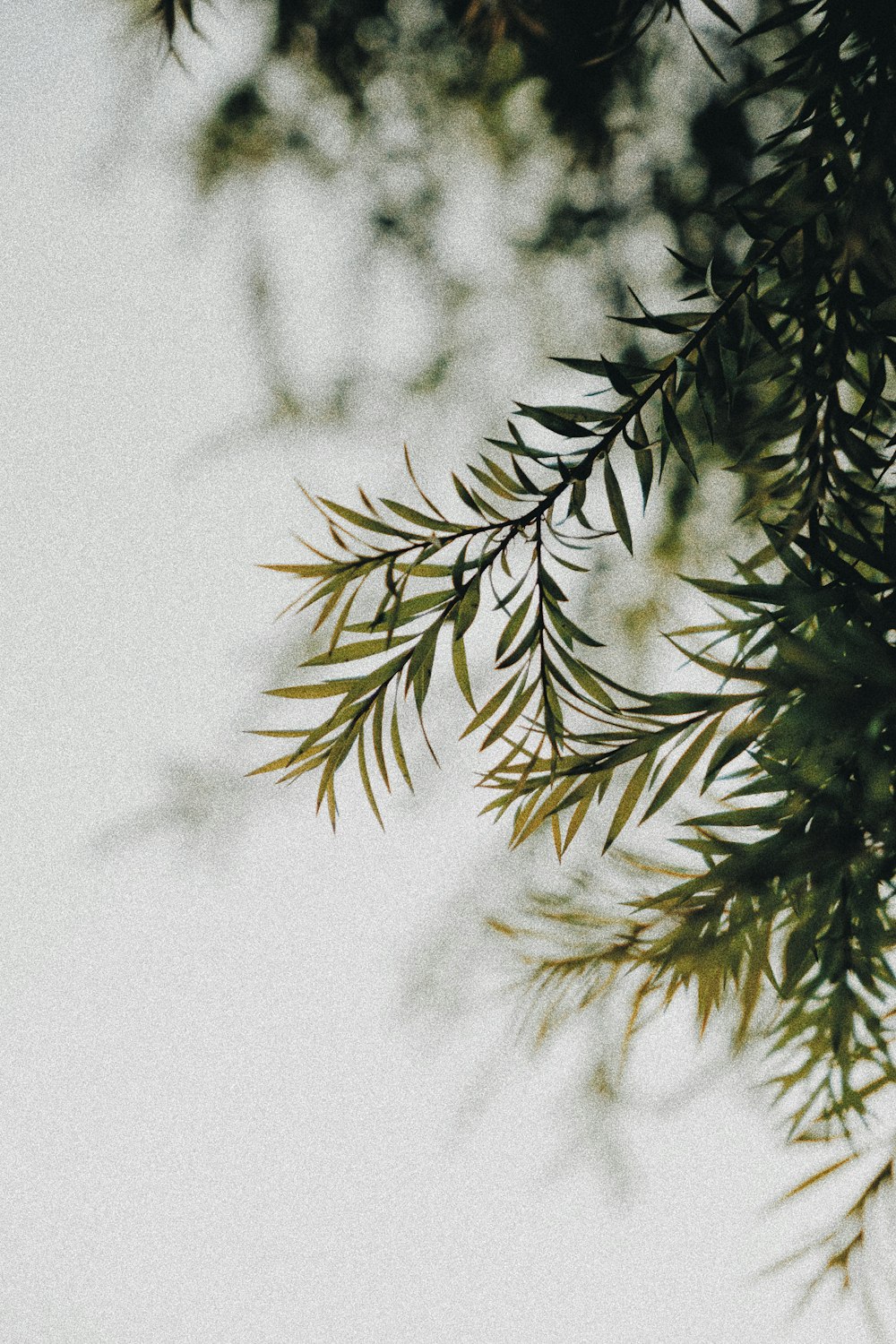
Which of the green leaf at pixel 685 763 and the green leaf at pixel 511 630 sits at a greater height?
the green leaf at pixel 511 630

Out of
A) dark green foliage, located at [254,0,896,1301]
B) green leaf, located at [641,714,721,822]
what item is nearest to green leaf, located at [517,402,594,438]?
dark green foliage, located at [254,0,896,1301]

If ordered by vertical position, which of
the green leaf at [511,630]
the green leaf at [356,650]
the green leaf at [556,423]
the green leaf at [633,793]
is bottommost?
the green leaf at [633,793]

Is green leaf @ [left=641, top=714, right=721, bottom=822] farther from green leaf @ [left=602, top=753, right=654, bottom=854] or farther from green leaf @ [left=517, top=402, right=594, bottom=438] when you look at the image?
green leaf @ [left=517, top=402, right=594, bottom=438]

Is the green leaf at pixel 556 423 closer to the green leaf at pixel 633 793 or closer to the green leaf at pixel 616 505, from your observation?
the green leaf at pixel 616 505

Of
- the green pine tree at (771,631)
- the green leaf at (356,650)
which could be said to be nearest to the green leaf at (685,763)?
the green pine tree at (771,631)

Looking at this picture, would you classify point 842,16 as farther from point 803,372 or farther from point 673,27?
point 673,27

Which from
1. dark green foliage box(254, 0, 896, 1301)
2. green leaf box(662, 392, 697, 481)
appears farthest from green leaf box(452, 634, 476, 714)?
green leaf box(662, 392, 697, 481)

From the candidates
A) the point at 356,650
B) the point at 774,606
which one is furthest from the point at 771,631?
the point at 356,650

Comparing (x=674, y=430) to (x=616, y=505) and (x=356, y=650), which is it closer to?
(x=616, y=505)

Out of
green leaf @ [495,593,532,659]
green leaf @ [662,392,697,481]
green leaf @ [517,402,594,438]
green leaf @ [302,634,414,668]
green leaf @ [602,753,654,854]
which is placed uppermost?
green leaf @ [517,402,594,438]

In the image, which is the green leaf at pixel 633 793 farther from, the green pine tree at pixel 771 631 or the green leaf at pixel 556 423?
the green leaf at pixel 556 423

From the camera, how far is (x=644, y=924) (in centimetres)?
38

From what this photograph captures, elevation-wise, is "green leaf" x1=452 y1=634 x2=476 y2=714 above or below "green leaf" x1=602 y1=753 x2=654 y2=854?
above

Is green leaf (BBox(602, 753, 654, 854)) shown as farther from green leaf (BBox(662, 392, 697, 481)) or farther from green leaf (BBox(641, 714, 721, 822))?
green leaf (BBox(662, 392, 697, 481))
